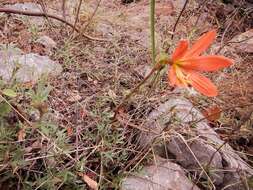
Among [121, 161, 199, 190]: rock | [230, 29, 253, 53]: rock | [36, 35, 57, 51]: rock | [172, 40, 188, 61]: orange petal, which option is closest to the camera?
[172, 40, 188, 61]: orange petal

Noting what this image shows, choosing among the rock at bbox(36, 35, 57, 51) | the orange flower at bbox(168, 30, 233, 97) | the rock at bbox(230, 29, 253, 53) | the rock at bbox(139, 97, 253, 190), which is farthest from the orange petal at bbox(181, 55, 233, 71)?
the rock at bbox(230, 29, 253, 53)

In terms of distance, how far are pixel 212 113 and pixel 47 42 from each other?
811 mm

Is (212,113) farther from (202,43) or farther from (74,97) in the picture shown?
(202,43)

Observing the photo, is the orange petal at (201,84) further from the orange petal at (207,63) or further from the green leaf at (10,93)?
the green leaf at (10,93)

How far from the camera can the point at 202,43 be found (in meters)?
1.04

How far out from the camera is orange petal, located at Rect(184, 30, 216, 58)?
1.03 metres

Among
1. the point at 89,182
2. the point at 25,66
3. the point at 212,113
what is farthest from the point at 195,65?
the point at 25,66

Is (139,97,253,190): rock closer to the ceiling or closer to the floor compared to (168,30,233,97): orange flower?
closer to the floor

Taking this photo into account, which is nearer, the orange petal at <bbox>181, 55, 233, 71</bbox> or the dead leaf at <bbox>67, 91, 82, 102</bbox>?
the orange petal at <bbox>181, 55, 233, 71</bbox>

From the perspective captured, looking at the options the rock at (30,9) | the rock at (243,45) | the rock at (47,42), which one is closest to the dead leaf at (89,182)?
the rock at (47,42)

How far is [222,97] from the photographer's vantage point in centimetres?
202

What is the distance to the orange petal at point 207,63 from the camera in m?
1.03

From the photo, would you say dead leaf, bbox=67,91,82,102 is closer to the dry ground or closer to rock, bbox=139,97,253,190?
the dry ground

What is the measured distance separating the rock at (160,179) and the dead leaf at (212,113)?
0.83 feet
